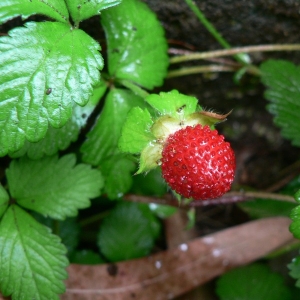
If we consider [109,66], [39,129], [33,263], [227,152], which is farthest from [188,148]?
[33,263]

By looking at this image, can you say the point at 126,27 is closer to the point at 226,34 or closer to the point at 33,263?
the point at 226,34

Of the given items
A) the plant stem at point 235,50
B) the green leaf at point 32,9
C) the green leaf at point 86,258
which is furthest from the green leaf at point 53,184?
the plant stem at point 235,50

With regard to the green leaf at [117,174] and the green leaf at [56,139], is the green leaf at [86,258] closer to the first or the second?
the green leaf at [117,174]

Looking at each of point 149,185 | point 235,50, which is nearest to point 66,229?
point 149,185

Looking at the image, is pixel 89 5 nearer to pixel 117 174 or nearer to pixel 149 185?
pixel 117 174

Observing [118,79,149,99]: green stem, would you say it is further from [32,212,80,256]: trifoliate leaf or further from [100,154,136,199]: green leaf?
[32,212,80,256]: trifoliate leaf

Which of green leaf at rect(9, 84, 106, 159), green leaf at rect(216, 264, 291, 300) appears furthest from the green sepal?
green leaf at rect(216, 264, 291, 300)
